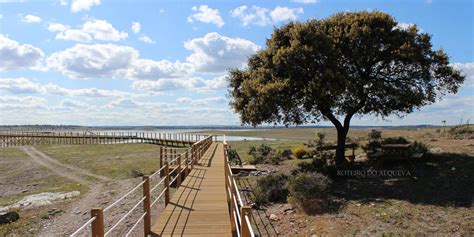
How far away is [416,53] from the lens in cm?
2006

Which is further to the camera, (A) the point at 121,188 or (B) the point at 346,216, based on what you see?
(A) the point at 121,188

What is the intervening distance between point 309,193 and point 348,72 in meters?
8.27

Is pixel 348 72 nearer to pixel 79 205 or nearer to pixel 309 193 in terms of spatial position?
pixel 309 193

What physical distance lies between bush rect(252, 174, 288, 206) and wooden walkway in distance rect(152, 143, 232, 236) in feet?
5.91

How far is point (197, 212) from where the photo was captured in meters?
9.97

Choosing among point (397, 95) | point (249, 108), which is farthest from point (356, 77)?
point (249, 108)

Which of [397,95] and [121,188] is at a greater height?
[397,95]

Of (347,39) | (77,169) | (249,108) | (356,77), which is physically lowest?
(77,169)

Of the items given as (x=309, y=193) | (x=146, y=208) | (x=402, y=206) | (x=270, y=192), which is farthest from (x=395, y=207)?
(x=146, y=208)

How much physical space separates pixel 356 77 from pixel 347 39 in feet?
7.63

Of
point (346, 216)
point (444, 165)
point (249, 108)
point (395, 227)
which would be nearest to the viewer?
point (395, 227)

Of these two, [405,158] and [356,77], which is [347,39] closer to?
[356,77]

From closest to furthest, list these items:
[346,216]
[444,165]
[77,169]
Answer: [346,216] → [444,165] → [77,169]

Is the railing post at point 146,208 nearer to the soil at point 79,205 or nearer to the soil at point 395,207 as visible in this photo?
the soil at point 395,207
